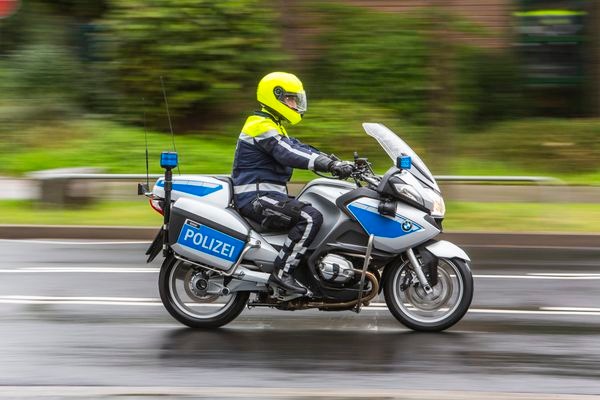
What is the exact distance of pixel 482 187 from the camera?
47.3 ft

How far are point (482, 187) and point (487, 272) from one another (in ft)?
14.1

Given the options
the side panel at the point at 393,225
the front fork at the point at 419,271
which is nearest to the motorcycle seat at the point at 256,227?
the side panel at the point at 393,225

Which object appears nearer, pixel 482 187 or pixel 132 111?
pixel 482 187

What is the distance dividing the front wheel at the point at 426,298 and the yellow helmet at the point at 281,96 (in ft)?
4.21

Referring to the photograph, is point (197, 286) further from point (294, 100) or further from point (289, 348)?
point (294, 100)

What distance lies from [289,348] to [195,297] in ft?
3.18

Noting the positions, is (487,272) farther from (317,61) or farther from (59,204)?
(317,61)

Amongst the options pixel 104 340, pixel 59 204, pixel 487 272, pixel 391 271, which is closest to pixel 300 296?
pixel 391 271

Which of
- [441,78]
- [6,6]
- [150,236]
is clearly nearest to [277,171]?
[150,236]

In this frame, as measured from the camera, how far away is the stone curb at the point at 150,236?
40.2ft

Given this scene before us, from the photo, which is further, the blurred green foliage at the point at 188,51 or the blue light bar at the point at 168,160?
the blurred green foliage at the point at 188,51

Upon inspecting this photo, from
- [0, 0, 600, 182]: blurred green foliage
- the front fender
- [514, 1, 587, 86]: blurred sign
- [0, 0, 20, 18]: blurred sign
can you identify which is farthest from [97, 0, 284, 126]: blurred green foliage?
the front fender

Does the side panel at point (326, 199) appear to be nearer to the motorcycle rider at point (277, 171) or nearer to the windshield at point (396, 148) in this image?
the motorcycle rider at point (277, 171)

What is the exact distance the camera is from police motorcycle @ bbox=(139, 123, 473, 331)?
7578 mm
